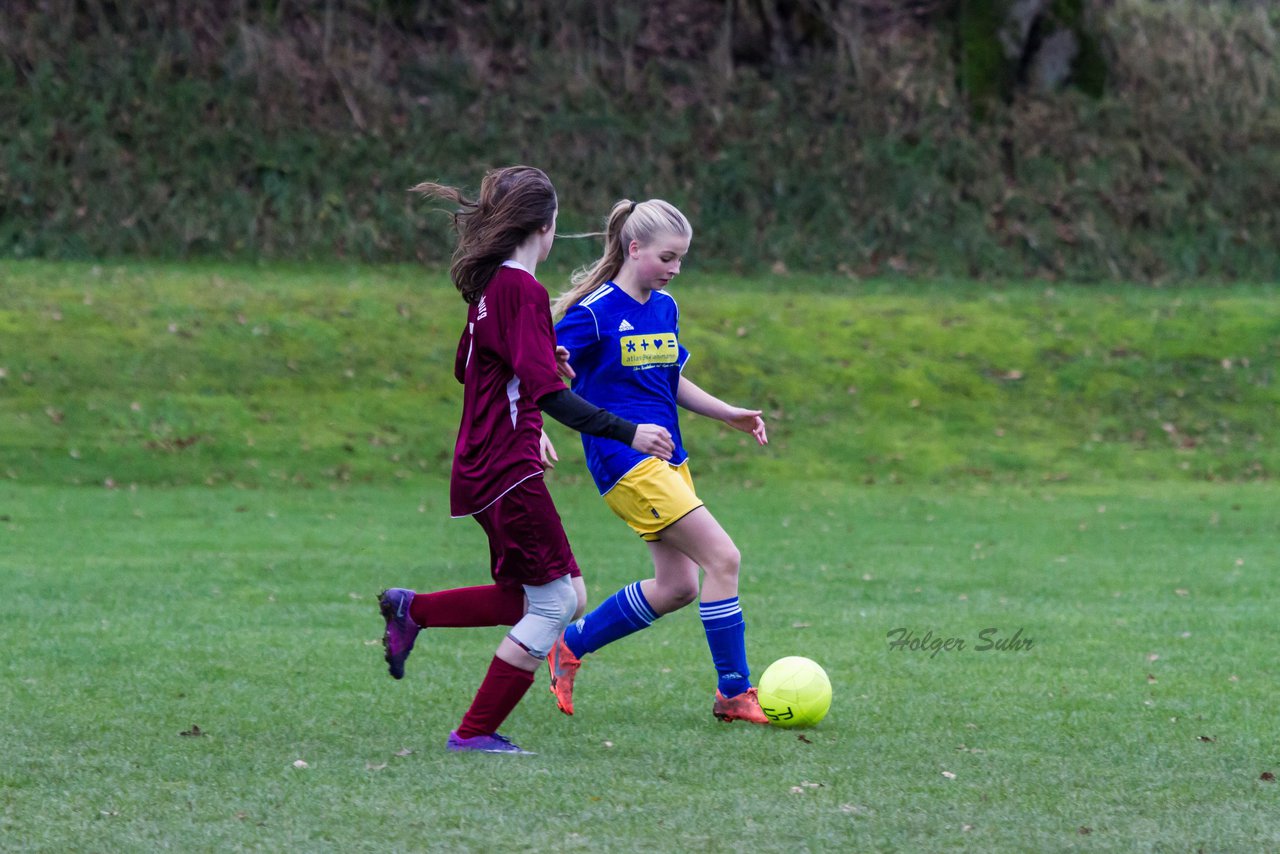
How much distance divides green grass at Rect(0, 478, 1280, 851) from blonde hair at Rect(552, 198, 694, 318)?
64.1 inches

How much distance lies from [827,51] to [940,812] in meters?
21.9

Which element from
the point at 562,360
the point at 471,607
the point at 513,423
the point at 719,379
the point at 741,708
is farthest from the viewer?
the point at 719,379

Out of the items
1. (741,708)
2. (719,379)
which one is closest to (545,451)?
(741,708)

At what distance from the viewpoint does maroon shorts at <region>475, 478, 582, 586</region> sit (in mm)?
5000

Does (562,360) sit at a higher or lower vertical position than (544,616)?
higher

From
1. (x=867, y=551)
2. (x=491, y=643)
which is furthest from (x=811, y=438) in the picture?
(x=491, y=643)

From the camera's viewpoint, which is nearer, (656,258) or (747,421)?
(656,258)

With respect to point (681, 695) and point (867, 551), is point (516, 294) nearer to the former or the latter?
point (681, 695)

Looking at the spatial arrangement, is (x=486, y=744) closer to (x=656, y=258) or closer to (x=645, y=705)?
(x=645, y=705)

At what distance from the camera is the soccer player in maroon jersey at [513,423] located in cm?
493

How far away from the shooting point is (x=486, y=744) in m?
5.18

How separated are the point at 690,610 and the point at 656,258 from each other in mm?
3540

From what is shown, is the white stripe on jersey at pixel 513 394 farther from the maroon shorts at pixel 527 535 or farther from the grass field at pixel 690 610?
the grass field at pixel 690 610

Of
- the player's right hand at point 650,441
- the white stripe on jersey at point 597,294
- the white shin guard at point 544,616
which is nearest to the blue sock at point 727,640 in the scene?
the white shin guard at point 544,616
